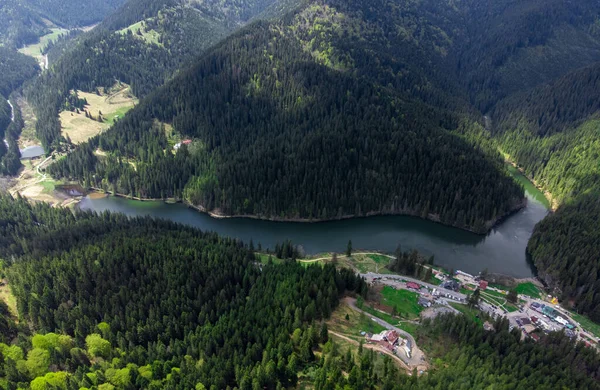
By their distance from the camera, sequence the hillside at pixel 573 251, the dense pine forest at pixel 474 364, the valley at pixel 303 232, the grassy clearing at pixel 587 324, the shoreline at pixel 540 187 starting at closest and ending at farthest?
the dense pine forest at pixel 474 364, the valley at pixel 303 232, the grassy clearing at pixel 587 324, the hillside at pixel 573 251, the shoreline at pixel 540 187

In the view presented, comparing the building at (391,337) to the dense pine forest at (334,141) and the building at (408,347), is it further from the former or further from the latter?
the dense pine forest at (334,141)

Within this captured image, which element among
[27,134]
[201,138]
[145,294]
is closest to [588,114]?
[201,138]

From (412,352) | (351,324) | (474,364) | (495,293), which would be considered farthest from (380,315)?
(495,293)

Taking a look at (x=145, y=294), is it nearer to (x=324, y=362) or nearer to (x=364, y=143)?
(x=324, y=362)

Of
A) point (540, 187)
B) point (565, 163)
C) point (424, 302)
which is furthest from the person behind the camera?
point (540, 187)

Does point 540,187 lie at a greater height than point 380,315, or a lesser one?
greater

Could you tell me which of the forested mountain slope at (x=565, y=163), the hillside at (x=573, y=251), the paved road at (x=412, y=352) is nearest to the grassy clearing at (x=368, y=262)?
the paved road at (x=412, y=352)

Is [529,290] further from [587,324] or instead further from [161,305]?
[161,305]
